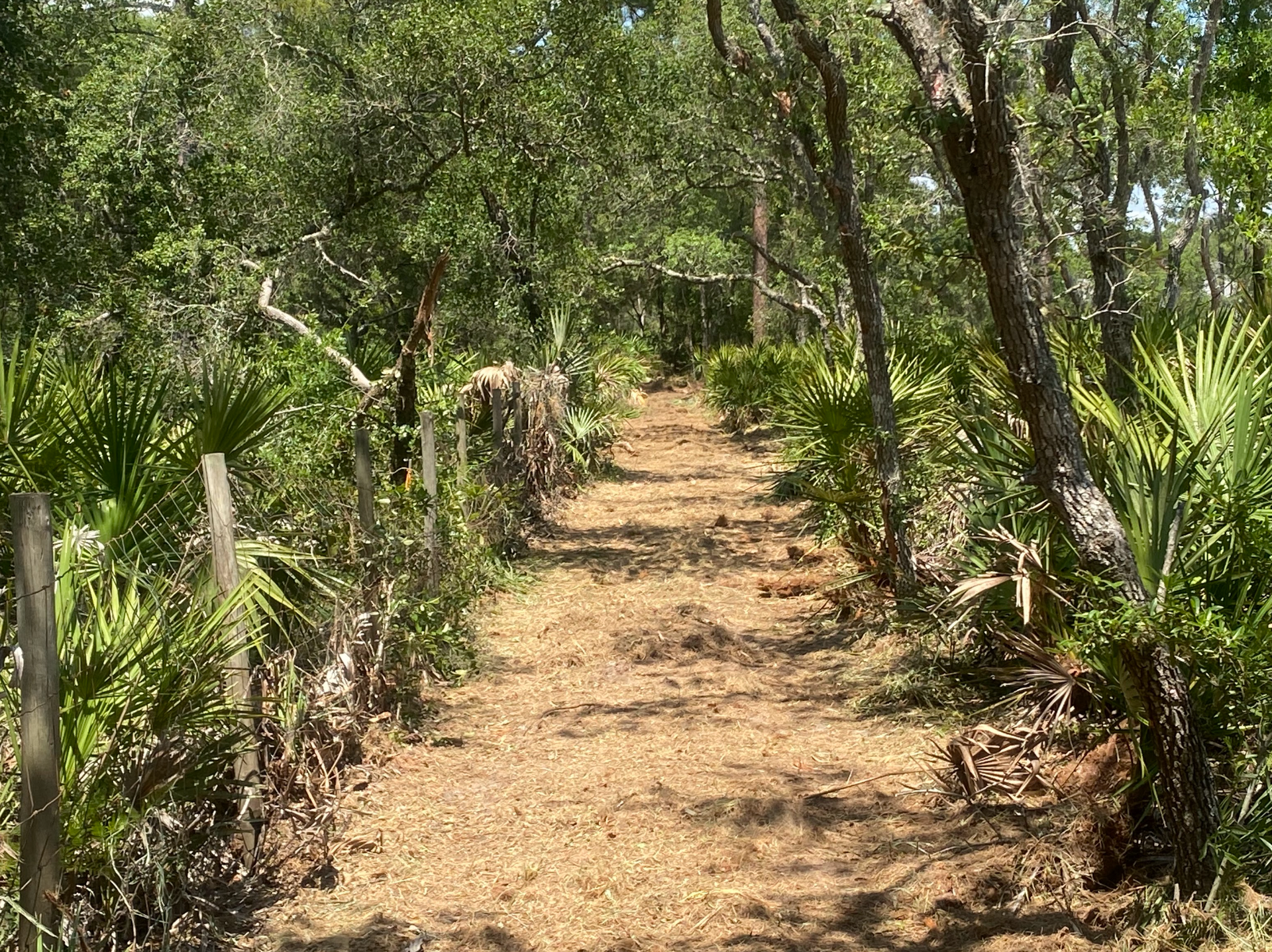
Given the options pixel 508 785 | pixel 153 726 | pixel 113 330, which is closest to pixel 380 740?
pixel 508 785

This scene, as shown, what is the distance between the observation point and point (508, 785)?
6109 mm

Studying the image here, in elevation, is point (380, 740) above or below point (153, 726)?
below

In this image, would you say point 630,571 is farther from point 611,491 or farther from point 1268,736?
point 1268,736

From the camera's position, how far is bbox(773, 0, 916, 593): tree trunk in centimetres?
822

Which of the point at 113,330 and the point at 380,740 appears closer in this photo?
the point at 380,740

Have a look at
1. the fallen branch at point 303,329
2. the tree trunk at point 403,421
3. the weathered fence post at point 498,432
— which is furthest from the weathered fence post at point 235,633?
the weathered fence post at point 498,432

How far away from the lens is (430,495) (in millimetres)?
7945

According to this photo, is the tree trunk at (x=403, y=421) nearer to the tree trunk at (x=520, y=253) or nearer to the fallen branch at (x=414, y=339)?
the fallen branch at (x=414, y=339)

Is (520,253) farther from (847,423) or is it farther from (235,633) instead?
(235,633)

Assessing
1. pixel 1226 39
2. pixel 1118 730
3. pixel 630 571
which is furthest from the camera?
pixel 1226 39

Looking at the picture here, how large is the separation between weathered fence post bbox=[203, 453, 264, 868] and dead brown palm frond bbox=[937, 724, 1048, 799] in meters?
3.09

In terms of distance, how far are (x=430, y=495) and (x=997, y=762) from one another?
167 inches

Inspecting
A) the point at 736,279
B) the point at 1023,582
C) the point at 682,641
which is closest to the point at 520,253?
the point at 736,279

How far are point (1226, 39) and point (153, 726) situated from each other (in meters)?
16.2
